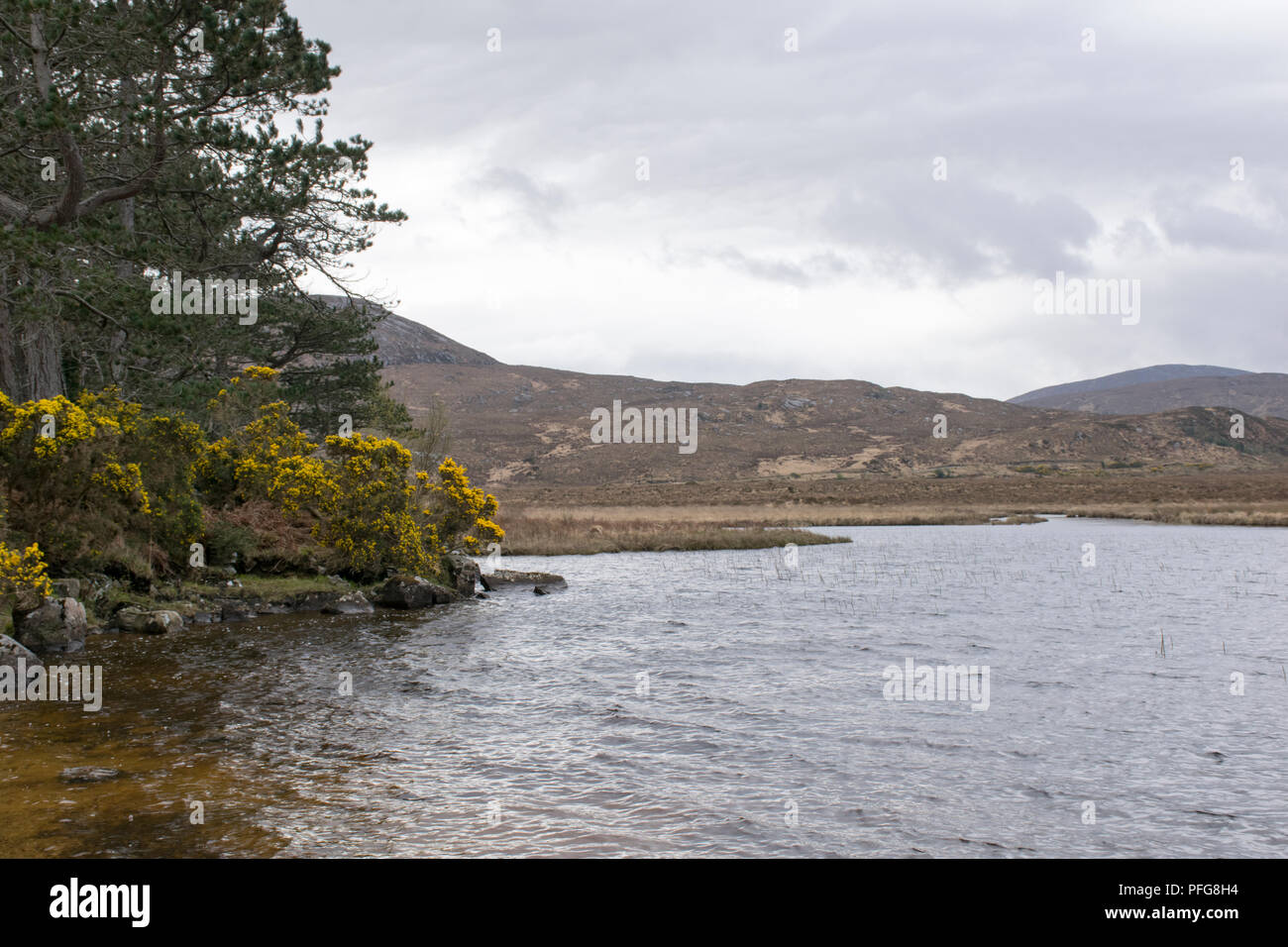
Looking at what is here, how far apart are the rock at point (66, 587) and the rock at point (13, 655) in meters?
3.16

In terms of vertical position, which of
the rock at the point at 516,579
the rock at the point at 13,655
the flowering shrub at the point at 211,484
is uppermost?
the flowering shrub at the point at 211,484

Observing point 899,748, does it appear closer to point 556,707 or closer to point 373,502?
point 556,707

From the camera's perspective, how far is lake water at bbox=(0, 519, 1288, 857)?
835 cm

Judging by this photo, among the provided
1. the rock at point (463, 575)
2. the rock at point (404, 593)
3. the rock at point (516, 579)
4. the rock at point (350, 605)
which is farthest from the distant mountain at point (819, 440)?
the rock at point (350, 605)

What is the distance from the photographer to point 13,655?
47.4 ft


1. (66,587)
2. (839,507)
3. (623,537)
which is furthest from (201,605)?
(839,507)

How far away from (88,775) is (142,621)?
33.4ft

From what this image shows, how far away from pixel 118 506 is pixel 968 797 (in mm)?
18217

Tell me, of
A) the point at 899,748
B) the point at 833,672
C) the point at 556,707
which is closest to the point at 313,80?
the point at 556,707

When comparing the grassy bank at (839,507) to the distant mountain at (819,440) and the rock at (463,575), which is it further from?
the distant mountain at (819,440)

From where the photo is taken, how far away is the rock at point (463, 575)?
89.7ft

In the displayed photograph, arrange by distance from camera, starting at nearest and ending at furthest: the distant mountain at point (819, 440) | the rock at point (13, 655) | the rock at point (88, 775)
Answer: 1. the rock at point (88, 775)
2. the rock at point (13, 655)
3. the distant mountain at point (819, 440)

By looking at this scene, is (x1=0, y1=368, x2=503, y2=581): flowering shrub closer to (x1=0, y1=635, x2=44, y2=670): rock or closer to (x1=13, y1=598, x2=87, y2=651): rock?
(x1=13, y1=598, x2=87, y2=651): rock

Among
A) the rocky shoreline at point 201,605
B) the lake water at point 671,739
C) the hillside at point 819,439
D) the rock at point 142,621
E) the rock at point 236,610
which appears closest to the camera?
the lake water at point 671,739
